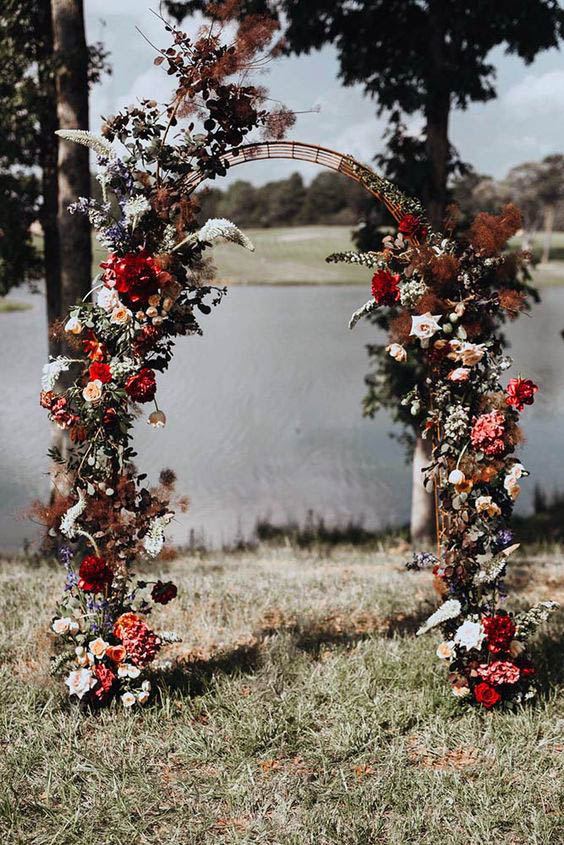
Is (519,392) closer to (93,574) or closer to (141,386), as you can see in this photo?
(141,386)

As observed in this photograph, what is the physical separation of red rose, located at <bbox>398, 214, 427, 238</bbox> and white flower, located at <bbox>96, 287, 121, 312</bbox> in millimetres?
1739

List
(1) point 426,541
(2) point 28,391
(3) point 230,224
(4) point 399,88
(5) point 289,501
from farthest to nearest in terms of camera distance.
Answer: (2) point 28,391 < (5) point 289,501 < (1) point 426,541 < (4) point 399,88 < (3) point 230,224

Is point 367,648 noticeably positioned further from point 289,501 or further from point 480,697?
point 289,501

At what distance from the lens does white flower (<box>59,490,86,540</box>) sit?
5.37 meters

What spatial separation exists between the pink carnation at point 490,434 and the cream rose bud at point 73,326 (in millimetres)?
2369

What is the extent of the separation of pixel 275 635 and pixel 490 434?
2.34m

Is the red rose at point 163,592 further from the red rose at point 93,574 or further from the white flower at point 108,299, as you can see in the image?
the white flower at point 108,299

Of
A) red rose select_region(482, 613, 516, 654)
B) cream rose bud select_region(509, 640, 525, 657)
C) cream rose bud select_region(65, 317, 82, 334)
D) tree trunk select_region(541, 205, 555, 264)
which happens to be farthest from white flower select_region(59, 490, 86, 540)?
tree trunk select_region(541, 205, 555, 264)

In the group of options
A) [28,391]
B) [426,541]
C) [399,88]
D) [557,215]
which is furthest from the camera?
[557,215]

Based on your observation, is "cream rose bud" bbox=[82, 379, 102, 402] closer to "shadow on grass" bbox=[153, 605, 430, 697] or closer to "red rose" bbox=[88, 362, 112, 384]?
"red rose" bbox=[88, 362, 112, 384]

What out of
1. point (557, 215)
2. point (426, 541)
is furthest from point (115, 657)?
point (557, 215)

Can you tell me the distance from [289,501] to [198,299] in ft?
36.5

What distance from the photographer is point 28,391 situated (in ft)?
59.2

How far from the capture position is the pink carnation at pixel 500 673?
17.5 feet
